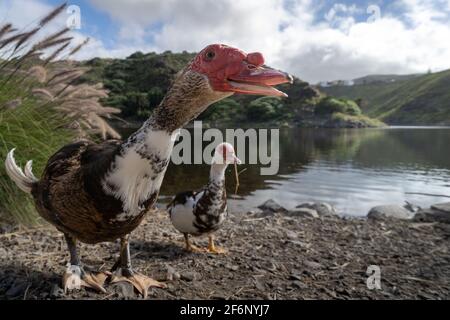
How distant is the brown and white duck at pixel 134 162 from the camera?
203 cm

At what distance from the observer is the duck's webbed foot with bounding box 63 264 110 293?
9.32ft

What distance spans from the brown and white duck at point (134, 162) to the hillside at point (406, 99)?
111 metres

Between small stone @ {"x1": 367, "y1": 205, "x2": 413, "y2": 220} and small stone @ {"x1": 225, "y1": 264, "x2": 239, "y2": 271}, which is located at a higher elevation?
small stone @ {"x1": 225, "y1": 264, "x2": 239, "y2": 271}

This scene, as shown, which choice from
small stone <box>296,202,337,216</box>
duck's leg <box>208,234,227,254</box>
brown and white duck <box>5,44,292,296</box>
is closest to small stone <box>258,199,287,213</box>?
small stone <box>296,202,337,216</box>

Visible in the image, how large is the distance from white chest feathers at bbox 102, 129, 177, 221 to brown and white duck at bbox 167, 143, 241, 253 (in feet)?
7.01

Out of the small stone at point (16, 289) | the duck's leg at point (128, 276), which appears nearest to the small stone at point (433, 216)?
the duck's leg at point (128, 276)

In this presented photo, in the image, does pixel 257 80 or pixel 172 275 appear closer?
pixel 257 80

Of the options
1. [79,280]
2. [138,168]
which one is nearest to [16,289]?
[79,280]

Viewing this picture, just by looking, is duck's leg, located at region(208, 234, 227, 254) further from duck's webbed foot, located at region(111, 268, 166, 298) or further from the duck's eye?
the duck's eye

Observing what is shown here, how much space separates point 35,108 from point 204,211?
3176mm

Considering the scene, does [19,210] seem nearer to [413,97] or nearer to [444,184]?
[444,184]

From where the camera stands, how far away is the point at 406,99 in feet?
429

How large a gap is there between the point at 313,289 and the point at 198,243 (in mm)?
2222

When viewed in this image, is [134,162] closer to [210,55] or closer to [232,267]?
[210,55]
